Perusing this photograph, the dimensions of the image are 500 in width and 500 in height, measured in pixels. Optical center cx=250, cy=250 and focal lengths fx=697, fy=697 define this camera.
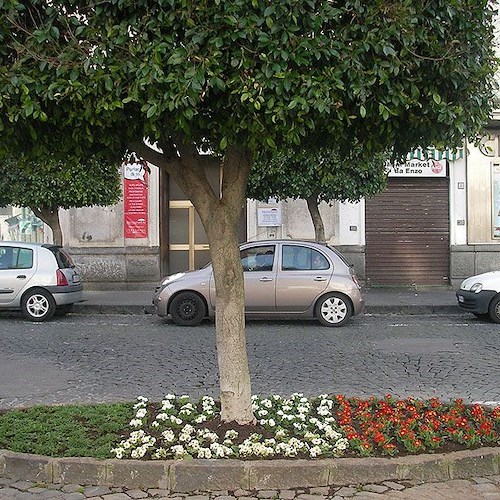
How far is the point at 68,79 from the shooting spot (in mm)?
4148

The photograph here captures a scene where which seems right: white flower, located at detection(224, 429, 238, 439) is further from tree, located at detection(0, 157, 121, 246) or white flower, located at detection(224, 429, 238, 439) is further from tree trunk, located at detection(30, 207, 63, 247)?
tree trunk, located at detection(30, 207, 63, 247)

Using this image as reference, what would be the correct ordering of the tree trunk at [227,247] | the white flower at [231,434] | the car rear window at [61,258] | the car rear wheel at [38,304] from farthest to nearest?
1. the car rear window at [61,258]
2. the car rear wheel at [38,304]
3. the tree trunk at [227,247]
4. the white flower at [231,434]

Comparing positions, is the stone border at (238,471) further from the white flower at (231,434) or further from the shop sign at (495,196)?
the shop sign at (495,196)

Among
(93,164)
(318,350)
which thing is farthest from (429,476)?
(318,350)

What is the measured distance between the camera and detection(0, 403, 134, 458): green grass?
16.0 feet

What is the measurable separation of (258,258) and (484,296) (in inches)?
167

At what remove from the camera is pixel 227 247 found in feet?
17.3

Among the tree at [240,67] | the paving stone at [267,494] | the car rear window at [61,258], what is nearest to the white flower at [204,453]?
the paving stone at [267,494]

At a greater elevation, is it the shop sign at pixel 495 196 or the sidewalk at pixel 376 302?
the shop sign at pixel 495 196

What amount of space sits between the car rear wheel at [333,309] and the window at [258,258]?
3.79ft

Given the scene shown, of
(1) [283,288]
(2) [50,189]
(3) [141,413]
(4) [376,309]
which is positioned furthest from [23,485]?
(4) [376,309]

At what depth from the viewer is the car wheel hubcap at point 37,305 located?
13266 millimetres

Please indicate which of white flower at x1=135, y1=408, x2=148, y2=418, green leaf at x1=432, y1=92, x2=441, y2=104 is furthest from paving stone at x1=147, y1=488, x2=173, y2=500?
green leaf at x1=432, y1=92, x2=441, y2=104

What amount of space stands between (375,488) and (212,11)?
3091 mm
